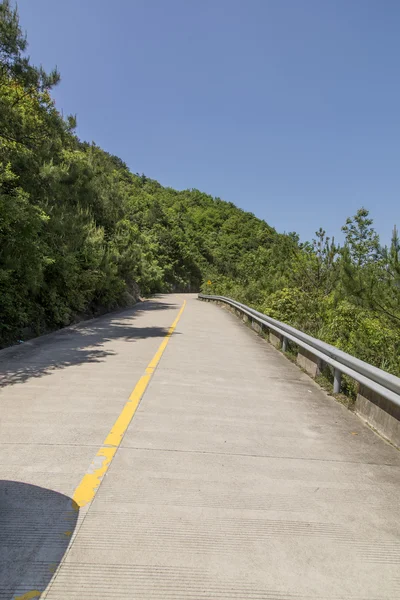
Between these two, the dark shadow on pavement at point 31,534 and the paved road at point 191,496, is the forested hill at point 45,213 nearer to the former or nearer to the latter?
the paved road at point 191,496

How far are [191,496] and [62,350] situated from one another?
749 cm

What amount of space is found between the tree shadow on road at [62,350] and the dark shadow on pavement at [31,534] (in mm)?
3695

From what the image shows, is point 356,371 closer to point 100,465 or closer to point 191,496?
point 191,496

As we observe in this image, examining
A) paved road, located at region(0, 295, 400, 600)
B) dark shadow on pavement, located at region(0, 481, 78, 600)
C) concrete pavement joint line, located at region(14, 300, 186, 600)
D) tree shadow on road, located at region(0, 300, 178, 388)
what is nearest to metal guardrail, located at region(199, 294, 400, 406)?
paved road, located at region(0, 295, 400, 600)

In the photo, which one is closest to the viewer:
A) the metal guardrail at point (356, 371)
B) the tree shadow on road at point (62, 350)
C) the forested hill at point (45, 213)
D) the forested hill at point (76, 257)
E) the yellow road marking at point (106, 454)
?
the yellow road marking at point (106, 454)

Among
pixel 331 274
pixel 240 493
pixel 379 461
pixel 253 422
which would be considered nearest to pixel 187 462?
pixel 240 493

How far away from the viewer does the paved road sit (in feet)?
8.29

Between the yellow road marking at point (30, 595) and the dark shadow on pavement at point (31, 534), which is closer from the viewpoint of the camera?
the yellow road marking at point (30, 595)

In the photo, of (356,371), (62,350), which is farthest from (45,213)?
(356,371)

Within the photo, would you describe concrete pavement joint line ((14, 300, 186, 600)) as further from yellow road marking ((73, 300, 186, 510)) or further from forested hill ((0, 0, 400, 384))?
forested hill ((0, 0, 400, 384))

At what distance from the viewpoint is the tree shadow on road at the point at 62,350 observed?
306 inches

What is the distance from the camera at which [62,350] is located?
10234 mm

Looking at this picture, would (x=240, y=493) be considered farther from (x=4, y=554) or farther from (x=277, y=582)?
(x=4, y=554)

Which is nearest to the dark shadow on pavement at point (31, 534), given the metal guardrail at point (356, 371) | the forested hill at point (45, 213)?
the metal guardrail at point (356, 371)
